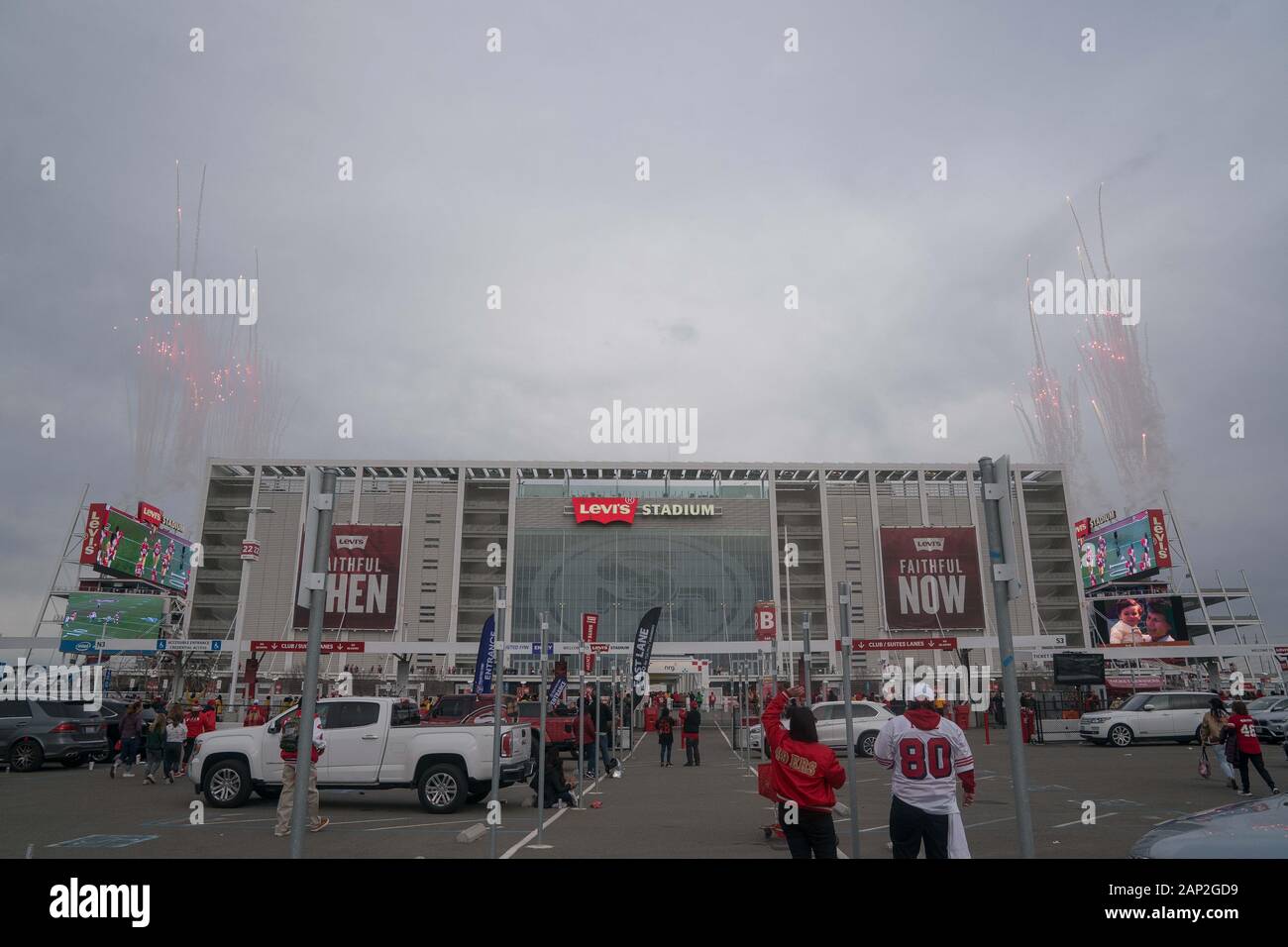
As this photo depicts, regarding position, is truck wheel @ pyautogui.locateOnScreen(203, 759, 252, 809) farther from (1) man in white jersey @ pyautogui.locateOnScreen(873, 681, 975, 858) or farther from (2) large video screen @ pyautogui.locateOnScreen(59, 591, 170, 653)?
(2) large video screen @ pyautogui.locateOnScreen(59, 591, 170, 653)

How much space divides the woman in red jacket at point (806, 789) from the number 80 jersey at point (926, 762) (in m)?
0.45

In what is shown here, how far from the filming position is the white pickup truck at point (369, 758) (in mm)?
14414

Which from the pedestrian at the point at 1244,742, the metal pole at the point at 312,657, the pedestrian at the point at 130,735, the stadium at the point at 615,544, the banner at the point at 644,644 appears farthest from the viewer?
the stadium at the point at 615,544

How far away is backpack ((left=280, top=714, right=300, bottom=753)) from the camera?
11.8m

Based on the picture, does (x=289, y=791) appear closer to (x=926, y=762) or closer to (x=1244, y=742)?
(x=926, y=762)

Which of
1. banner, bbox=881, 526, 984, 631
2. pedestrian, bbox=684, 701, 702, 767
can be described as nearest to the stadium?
banner, bbox=881, 526, 984, 631

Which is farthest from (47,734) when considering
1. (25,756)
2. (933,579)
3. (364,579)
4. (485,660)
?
(933,579)

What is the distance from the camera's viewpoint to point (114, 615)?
235ft

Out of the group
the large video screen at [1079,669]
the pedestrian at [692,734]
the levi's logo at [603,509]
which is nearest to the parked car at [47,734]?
the pedestrian at [692,734]

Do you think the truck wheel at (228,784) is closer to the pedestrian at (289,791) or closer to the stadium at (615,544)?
the pedestrian at (289,791)

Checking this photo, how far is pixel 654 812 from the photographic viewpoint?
47.6 ft

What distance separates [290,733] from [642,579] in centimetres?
7765

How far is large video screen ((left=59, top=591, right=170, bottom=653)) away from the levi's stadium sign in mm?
38843

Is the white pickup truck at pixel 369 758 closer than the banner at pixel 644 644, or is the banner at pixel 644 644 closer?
the white pickup truck at pixel 369 758
